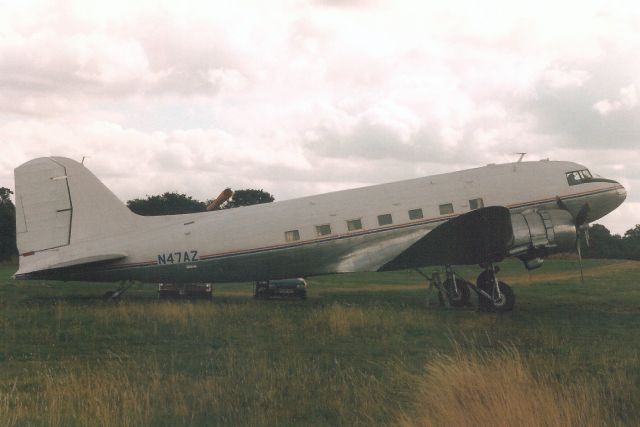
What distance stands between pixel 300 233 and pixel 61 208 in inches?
330

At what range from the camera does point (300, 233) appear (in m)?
21.2

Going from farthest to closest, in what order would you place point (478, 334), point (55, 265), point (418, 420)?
point (55, 265) → point (478, 334) → point (418, 420)

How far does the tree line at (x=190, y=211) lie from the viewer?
77.4 meters

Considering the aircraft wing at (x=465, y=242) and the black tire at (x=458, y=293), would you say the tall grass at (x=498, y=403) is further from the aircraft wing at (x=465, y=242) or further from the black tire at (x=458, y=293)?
the black tire at (x=458, y=293)

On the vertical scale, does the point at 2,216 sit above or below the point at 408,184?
above

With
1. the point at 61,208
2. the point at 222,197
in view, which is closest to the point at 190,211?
the point at 222,197

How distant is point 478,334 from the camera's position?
15023 millimetres

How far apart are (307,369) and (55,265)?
1326 cm

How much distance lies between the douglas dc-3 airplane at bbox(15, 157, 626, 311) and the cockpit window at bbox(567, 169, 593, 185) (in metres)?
0.26

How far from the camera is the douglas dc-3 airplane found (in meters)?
20.8

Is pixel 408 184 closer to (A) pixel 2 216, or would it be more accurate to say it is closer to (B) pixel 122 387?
(B) pixel 122 387

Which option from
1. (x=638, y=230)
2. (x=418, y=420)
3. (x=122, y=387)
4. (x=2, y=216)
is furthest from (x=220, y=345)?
(x=638, y=230)

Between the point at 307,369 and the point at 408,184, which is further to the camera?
the point at 408,184

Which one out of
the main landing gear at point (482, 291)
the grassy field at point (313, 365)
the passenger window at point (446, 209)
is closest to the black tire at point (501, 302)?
the main landing gear at point (482, 291)
